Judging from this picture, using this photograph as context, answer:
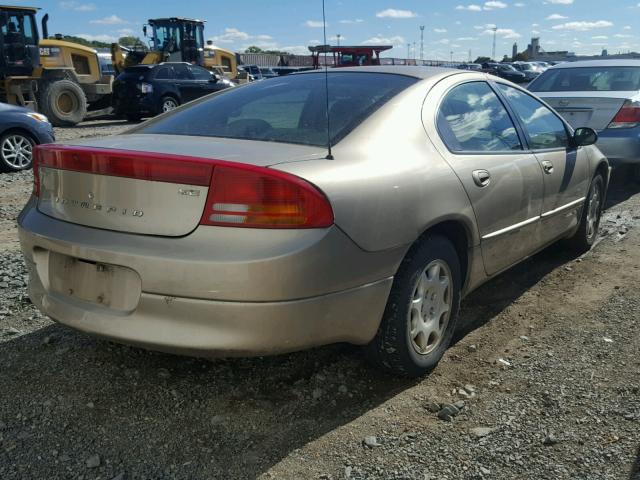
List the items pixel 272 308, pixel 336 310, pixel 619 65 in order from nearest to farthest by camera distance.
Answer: pixel 272 308 < pixel 336 310 < pixel 619 65

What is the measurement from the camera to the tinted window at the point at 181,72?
19.0m

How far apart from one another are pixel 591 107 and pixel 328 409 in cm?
576

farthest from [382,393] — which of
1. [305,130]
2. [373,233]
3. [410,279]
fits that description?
[305,130]

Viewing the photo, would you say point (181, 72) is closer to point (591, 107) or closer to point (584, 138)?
point (591, 107)

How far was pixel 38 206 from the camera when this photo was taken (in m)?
2.86

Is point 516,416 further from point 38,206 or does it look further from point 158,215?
point 38,206

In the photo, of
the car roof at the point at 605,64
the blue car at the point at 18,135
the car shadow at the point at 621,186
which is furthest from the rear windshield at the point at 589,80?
the blue car at the point at 18,135

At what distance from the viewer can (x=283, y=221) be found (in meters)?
2.33

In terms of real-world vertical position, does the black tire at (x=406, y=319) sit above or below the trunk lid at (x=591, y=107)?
below

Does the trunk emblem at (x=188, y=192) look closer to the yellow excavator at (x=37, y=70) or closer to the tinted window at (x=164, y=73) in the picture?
the yellow excavator at (x=37, y=70)

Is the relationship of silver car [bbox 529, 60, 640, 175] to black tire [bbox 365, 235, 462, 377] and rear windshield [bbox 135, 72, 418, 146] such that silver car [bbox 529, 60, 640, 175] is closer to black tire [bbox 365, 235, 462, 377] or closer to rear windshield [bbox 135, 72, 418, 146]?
rear windshield [bbox 135, 72, 418, 146]

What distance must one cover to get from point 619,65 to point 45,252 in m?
7.71

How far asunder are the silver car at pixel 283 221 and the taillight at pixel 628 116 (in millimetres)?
4247

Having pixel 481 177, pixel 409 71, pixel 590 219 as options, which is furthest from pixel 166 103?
pixel 481 177
